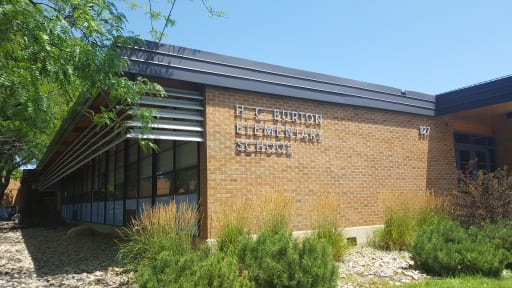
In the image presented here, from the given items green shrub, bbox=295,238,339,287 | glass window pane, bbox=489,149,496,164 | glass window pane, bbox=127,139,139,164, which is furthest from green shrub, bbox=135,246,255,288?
glass window pane, bbox=489,149,496,164

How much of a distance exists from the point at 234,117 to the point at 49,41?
4905mm

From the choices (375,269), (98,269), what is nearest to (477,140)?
(375,269)

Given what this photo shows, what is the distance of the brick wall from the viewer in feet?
29.2

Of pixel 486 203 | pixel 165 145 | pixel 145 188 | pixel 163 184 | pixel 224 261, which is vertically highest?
pixel 165 145

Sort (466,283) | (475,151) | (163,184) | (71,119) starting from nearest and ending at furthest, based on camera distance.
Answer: (466,283) < (163,184) < (71,119) < (475,151)

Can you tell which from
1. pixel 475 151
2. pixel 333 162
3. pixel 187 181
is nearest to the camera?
pixel 187 181

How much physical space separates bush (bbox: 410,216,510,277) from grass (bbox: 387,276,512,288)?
0.25 metres

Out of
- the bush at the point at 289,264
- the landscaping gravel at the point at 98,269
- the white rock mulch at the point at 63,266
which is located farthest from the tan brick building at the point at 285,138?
the bush at the point at 289,264

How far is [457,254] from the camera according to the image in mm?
7000

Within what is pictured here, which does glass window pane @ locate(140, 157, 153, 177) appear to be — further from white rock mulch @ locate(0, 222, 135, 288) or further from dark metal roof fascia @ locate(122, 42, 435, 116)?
dark metal roof fascia @ locate(122, 42, 435, 116)

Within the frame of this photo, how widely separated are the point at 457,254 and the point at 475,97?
24.3ft

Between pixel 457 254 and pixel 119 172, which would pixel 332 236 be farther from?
pixel 119 172

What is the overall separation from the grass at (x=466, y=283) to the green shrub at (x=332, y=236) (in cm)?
206

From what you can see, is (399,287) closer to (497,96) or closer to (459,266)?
(459,266)
